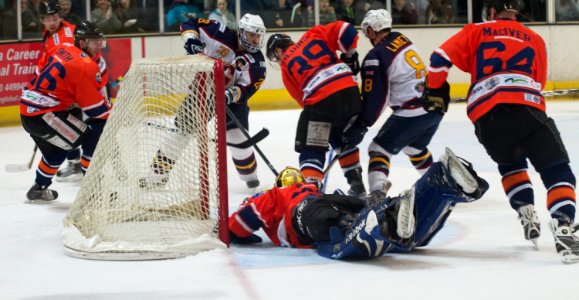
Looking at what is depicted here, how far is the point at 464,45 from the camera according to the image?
159 inches

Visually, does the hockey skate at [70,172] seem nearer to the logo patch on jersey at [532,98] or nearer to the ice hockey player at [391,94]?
the ice hockey player at [391,94]

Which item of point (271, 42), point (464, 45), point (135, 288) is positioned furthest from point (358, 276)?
point (271, 42)

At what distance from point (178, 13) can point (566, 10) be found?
12.7ft

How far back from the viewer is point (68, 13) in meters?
9.48

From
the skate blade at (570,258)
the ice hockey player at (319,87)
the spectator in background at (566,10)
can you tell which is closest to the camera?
the skate blade at (570,258)

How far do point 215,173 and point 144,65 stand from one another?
52cm

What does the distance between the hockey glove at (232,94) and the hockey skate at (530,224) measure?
2076 millimetres

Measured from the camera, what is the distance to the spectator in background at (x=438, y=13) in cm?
1031

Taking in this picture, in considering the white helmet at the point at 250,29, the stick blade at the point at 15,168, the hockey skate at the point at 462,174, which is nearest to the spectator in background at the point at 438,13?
the white helmet at the point at 250,29

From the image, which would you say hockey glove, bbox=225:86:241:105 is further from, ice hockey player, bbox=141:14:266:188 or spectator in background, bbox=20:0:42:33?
spectator in background, bbox=20:0:42:33

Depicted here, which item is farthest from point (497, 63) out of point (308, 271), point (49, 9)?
point (49, 9)

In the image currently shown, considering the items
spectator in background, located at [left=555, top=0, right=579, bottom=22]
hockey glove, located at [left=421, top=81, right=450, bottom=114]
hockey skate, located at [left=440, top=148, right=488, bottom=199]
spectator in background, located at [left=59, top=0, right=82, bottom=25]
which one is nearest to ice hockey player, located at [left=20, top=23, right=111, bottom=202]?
hockey glove, located at [left=421, top=81, right=450, bottom=114]

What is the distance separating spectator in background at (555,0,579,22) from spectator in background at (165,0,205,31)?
3609 millimetres

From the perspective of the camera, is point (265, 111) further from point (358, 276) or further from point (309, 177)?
point (358, 276)
